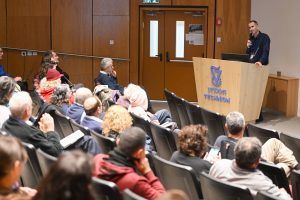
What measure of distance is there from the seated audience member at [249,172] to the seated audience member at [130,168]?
1.81 ft

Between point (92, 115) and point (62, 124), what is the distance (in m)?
0.35

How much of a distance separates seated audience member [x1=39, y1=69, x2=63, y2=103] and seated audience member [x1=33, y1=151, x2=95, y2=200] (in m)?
4.82

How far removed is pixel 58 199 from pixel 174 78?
9325 mm

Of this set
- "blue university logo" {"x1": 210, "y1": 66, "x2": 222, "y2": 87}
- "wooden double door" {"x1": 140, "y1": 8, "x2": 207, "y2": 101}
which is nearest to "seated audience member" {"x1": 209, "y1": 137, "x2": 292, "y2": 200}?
"blue university logo" {"x1": 210, "y1": 66, "x2": 222, "y2": 87}

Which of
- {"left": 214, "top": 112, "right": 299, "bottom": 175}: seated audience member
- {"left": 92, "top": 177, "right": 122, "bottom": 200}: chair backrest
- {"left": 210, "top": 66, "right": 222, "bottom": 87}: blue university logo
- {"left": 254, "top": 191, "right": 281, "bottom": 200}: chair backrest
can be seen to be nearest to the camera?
{"left": 92, "top": 177, "right": 122, "bottom": 200}: chair backrest

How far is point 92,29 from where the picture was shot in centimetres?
1166

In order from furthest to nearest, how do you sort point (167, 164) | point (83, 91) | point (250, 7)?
1. point (250, 7)
2. point (83, 91)
3. point (167, 164)

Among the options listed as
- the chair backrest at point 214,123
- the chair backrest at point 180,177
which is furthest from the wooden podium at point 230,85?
the chair backrest at point 180,177

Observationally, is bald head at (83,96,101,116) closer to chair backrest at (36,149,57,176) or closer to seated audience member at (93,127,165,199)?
chair backrest at (36,149,57,176)

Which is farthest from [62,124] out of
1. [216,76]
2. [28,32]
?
[28,32]

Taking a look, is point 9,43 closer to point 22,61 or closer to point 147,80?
point 22,61

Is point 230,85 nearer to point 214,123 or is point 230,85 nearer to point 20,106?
point 214,123

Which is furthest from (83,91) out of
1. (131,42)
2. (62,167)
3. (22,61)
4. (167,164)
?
(22,61)

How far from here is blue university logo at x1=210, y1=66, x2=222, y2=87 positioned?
8234 millimetres
